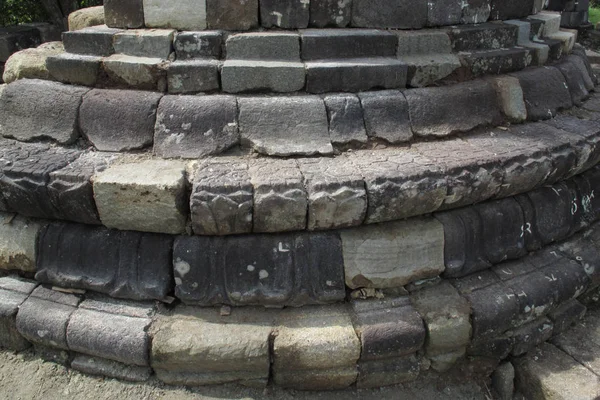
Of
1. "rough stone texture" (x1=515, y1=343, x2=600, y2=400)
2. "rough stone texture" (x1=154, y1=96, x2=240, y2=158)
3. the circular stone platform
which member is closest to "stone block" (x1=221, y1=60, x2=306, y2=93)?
the circular stone platform

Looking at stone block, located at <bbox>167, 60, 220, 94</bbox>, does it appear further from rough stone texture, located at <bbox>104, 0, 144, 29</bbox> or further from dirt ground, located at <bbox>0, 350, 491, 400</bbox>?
dirt ground, located at <bbox>0, 350, 491, 400</bbox>

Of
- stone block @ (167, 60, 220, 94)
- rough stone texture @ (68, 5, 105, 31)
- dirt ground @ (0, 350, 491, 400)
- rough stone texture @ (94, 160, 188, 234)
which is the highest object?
rough stone texture @ (68, 5, 105, 31)

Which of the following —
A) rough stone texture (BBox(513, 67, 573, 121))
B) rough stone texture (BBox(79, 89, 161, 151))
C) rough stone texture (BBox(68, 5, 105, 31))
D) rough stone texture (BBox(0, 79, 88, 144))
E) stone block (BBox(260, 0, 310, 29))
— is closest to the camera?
rough stone texture (BBox(79, 89, 161, 151))

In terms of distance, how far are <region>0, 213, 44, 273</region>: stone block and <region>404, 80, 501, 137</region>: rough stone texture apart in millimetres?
2317

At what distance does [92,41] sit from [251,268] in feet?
5.99

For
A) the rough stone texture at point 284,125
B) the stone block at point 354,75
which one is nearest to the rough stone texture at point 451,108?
the stone block at point 354,75

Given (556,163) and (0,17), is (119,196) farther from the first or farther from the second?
(0,17)

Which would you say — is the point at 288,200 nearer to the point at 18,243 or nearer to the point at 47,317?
the point at 47,317

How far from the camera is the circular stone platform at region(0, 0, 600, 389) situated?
251 cm

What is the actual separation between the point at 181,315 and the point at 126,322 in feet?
0.92

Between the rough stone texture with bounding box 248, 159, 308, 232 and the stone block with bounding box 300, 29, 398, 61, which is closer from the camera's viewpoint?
the rough stone texture with bounding box 248, 159, 308, 232

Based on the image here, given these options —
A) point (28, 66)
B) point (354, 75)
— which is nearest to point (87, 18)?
point (28, 66)

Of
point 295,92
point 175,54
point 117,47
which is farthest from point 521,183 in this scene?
point 117,47

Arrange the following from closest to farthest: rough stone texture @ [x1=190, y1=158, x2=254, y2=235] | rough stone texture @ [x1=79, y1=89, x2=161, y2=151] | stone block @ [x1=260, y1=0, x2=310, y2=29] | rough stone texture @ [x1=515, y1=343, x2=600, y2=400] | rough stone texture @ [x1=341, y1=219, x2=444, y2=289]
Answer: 1. rough stone texture @ [x1=190, y1=158, x2=254, y2=235]
2. rough stone texture @ [x1=515, y1=343, x2=600, y2=400]
3. rough stone texture @ [x1=341, y1=219, x2=444, y2=289]
4. rough stone texture @ [x1=79, y1=89, x2=161, y2=151]
5. stone block @ [x1=260, y1=0, x2=310, y2=29]
